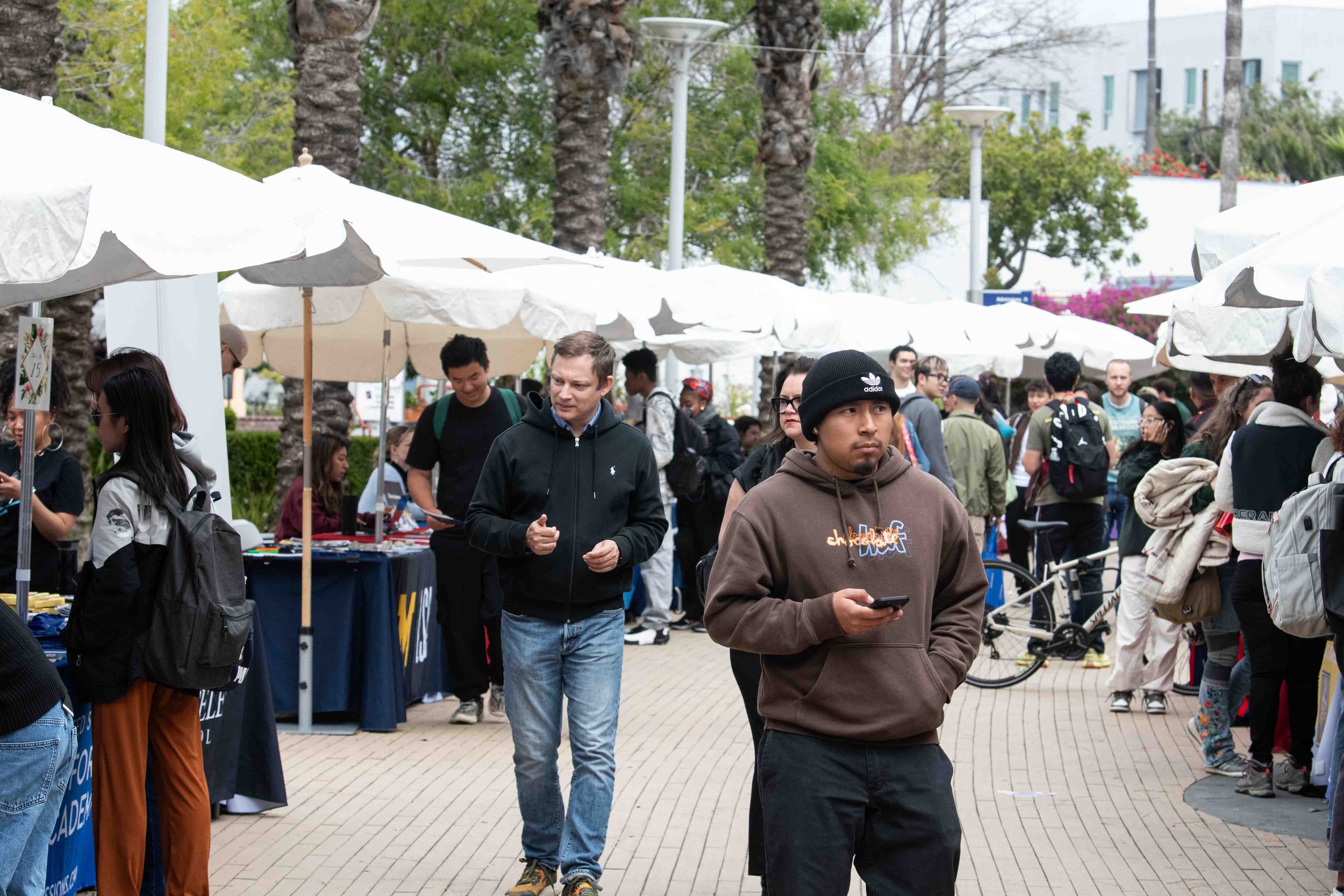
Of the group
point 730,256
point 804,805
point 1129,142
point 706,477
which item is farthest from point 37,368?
point 1129,142

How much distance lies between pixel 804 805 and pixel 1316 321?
111 inches

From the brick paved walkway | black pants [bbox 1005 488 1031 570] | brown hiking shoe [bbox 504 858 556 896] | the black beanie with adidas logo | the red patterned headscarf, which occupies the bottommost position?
the brick paved walkway

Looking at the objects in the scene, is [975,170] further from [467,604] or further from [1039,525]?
[467,604]

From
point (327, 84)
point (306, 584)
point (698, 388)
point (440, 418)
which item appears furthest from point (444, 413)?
point (327, 84)

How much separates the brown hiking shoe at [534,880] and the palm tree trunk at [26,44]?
6.43 metres

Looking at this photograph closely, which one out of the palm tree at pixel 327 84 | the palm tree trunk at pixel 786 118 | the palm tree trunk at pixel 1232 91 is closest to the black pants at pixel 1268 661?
the palm tree at pixel 327 84

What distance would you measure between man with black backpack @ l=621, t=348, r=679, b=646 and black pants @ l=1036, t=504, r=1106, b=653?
2.98 meters

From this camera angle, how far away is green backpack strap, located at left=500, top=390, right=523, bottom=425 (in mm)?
8867

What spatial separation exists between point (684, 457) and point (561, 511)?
7180 millimetres

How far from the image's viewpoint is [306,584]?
27.8 feet

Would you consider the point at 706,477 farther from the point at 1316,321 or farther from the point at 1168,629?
the point at 1316,321

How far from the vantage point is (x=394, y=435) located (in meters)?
11.7

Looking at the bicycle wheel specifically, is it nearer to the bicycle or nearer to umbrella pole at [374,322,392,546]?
the bicycle

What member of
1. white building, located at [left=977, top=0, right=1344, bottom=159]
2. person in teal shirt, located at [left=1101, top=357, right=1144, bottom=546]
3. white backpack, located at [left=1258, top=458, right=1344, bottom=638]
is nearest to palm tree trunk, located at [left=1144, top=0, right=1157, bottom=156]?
white building, located at [left=977, top=0, right=1344, bottom=159]
